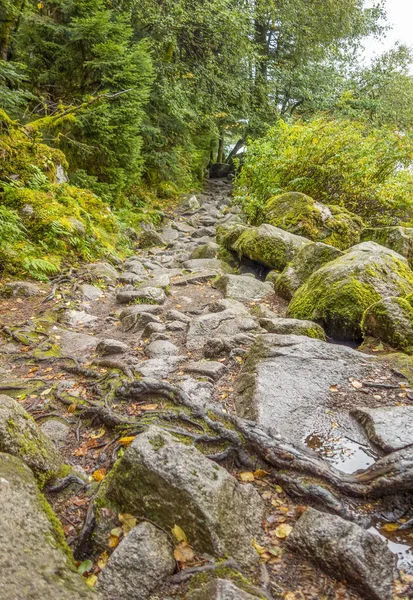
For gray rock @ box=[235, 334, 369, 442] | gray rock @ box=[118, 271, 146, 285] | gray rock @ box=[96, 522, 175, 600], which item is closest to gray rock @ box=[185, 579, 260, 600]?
gray rock @ box=[96, 522, 175, 600]

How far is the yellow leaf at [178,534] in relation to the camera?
2021mm

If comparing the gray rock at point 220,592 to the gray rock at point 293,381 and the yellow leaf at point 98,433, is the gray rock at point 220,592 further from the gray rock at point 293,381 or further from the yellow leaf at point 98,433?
the yellow leaf at point 98,433

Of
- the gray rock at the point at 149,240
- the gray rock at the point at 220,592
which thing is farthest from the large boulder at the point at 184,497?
the gray rock at the point at 149,240

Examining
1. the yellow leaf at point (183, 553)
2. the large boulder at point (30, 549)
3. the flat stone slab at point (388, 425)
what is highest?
the large boulder at point (30, 549)

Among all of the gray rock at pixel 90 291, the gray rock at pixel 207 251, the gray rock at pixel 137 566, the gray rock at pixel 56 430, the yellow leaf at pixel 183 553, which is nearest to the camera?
the gray rock at pixel 137 566

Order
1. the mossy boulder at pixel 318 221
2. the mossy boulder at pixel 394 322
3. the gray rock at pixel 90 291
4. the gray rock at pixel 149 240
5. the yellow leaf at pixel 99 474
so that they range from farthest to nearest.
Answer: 1. the gray rock at pixel 149 240
2. the mossy boulder at pixel 318 221
3. the gray rock at pixel 90 291
4. the mossy boulder at pixel 394 322
5. the yellow leaf at pixel 99 474

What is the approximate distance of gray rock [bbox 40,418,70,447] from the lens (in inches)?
121

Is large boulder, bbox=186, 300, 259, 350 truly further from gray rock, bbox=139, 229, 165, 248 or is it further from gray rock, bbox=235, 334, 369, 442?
gray rock, bbox=139, 229, 165, 248

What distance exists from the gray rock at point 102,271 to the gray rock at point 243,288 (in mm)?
2194

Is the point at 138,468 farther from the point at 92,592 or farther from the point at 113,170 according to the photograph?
the point at 113,170

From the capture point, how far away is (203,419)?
313cm

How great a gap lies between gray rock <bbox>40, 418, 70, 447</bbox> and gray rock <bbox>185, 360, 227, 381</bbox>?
1.39 m

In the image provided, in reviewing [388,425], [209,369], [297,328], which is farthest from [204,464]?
[297,328]

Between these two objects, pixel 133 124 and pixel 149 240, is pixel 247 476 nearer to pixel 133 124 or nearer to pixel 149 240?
pixel 149 240
